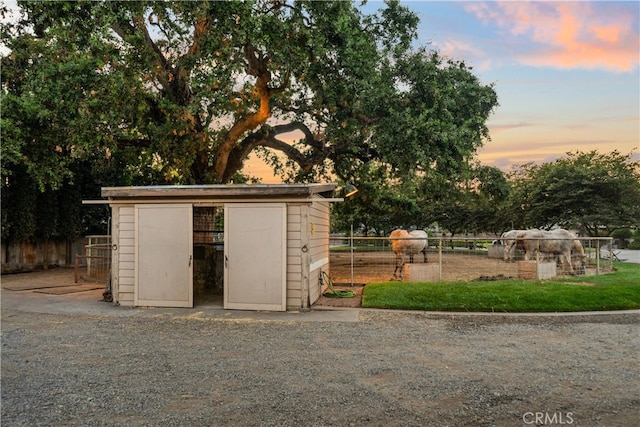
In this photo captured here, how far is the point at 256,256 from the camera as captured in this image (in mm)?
9359

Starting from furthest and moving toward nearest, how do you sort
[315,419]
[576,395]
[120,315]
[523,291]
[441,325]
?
[523,291] → [120,315] → [441,325] → [576,395] → [315,419]

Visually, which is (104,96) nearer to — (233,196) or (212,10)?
(212,10)

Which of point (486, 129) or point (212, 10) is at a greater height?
point (212, 10)

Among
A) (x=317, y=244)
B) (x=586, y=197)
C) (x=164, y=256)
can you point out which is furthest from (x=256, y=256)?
(x=586, y=197)

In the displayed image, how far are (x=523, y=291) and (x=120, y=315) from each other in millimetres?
8505

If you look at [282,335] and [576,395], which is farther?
[282,335]

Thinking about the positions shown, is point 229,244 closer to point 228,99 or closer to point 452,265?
point 228,99

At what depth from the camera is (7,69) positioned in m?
14.6

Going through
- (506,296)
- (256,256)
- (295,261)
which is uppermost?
(256,256)

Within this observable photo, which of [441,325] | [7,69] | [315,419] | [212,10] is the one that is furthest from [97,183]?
[315,419]

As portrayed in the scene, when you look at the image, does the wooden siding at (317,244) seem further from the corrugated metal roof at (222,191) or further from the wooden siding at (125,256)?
the wooden siding at (125,256)

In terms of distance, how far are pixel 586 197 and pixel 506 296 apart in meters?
20.8


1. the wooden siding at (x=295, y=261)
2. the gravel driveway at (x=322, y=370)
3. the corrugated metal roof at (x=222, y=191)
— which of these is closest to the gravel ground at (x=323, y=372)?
the gravel driveway at (x=322, y=370)

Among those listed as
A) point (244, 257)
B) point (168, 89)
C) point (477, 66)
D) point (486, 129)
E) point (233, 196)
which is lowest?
point (244, 257)
